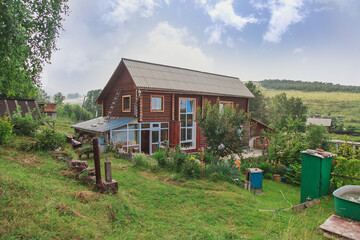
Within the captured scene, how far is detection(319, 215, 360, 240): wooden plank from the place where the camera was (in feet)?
12.2

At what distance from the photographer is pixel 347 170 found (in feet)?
20.4

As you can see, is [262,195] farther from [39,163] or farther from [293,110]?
[293,110]

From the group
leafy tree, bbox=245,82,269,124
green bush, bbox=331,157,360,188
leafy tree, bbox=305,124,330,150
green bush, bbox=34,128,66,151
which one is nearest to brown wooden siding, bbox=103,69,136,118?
green bush, bbox=34,128,66,151

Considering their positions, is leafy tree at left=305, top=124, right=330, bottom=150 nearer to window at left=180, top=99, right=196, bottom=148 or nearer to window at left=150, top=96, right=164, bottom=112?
window at left=180, top=99, right=196, bottom=148

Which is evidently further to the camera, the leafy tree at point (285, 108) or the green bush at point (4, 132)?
the leafy tree at point (285, 108)

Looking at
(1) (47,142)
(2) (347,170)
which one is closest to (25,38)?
(1) (47,142)

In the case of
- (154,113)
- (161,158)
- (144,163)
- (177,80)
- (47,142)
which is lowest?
(144,163)

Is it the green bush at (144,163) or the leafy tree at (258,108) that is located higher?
the leafy tree at (258,108)

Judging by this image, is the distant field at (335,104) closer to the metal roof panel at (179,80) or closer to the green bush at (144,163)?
the metal roof panel at (179,80)

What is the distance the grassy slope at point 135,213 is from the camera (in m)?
3.28

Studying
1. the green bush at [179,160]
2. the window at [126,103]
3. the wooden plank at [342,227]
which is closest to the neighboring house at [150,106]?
the window at [126,103]

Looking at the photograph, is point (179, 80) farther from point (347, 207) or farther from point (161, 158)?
point (347, 207)

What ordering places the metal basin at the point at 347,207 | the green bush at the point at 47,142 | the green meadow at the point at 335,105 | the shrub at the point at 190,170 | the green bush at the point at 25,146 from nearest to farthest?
1. the metal basin at the point at 347,207
2. the shrub at the point at 190,170
3. the green bush at the point at 25,146
4. the green bush at the point at 47,142
5. the green meadow at the point at 335,105

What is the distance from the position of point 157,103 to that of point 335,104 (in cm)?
8196
